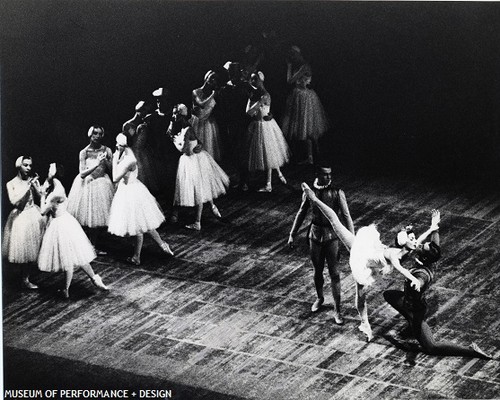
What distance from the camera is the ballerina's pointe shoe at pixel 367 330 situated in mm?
8383

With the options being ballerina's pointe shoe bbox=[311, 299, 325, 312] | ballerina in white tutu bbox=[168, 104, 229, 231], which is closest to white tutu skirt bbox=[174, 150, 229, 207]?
ballerina in white tutu bbox=[168, 104, 229, 231]

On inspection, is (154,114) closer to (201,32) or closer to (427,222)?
(201,32)

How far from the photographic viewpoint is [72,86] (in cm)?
943

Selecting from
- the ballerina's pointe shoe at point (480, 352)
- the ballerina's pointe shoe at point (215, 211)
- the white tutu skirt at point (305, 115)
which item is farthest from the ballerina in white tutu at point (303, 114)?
the ballerina's pointe shoe at point (480, 352)

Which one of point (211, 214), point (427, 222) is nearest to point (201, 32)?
point (211, 214)

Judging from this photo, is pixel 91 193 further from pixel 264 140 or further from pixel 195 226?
pixel 264 140

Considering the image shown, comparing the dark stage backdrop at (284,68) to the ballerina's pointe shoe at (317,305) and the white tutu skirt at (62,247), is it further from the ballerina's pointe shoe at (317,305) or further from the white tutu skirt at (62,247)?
the ballerina's pointe shoe at (317,305)

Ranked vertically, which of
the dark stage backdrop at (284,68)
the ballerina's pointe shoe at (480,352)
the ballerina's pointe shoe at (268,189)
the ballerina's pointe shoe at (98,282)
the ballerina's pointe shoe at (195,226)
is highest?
the dark stage backdrop at (284,68)

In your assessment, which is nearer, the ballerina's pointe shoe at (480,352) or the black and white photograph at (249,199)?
the ballerina's pointe shoe at (480,352)

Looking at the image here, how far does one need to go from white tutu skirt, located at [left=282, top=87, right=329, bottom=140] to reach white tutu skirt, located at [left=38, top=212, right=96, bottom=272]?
1.80 meters

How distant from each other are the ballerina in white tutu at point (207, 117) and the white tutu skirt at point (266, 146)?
0.92 feet

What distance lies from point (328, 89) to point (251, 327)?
199 centimetres

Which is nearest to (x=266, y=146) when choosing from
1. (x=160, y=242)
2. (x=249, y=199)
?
(x=249, y=199)

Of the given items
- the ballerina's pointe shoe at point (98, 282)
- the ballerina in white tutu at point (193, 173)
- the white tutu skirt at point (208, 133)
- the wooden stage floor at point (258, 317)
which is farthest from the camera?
the white tutu skirt at point (208, 133)
